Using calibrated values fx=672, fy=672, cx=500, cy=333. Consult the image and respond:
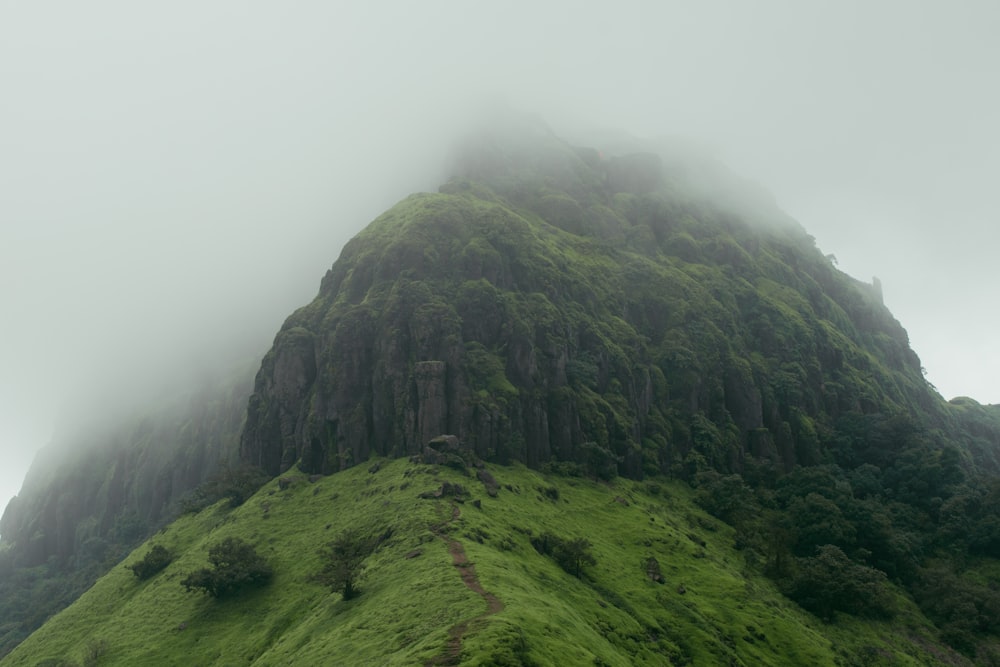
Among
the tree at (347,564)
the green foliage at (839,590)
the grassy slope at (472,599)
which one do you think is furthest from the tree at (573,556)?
the green foliage at (839,590)

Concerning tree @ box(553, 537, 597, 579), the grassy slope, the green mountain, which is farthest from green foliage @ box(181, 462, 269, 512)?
tree @ box(553, 537, 597, 579)

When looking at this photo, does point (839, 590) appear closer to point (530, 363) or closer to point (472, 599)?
point (530, 363)

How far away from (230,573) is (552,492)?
172 feet

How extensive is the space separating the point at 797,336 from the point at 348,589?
15057 centimetres

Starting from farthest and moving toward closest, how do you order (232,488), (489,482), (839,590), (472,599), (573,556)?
(232,488) < (489,482) < (839,590) < (573,556) < (472,599)

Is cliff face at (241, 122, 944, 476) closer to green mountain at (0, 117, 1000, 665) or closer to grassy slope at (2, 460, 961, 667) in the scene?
green mountain at (0, 117, 1000, 665)

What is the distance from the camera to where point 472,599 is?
6381 centimetres

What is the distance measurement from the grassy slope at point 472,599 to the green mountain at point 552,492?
0.43 metres

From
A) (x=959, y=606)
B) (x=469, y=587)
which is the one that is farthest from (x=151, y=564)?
(x=959, y=606)

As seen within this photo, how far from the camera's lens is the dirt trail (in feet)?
164

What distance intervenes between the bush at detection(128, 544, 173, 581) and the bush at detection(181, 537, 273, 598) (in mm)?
19636

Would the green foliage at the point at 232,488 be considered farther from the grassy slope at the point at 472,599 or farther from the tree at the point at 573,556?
the tree at the point at 573,556

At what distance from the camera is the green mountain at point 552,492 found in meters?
80.1

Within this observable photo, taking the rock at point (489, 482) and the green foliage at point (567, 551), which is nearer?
the green foliage at point (567, 551)
